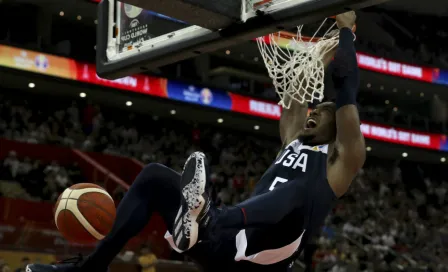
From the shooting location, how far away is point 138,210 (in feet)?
13.5

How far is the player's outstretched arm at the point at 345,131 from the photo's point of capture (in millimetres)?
4527

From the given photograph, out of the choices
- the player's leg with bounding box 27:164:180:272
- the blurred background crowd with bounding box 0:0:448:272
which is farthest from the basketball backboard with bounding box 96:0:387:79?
the blurred background crowd with bounding box 0:0:448:272

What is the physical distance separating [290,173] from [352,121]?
1.65ft

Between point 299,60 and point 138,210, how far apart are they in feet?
6.67

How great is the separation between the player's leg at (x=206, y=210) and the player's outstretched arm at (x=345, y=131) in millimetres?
498

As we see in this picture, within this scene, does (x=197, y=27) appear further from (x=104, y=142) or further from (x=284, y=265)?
(x=104, y=142)

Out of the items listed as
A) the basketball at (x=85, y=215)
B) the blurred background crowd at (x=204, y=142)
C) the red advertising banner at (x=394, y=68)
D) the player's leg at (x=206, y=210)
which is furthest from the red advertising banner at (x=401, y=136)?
the basketball at (x=85, y=215)

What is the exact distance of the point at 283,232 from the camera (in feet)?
14.0

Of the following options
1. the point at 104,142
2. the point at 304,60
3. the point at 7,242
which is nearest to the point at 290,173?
the point at 304,60

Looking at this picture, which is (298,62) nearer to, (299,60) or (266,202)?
(299,60)

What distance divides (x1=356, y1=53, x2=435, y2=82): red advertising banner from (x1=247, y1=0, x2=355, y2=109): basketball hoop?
→ 17888mm

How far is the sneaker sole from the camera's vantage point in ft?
12.1

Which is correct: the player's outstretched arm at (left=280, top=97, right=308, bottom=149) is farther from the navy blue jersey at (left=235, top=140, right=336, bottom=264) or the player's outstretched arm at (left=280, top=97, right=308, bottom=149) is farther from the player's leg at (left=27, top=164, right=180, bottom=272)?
the player's leg at (left=27, top=164, right=180, bottom=272)

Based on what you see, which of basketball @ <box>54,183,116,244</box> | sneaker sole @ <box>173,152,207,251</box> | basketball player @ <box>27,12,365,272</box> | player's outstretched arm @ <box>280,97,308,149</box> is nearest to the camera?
sneaker sole @ <box>173,152,207,251</box>
